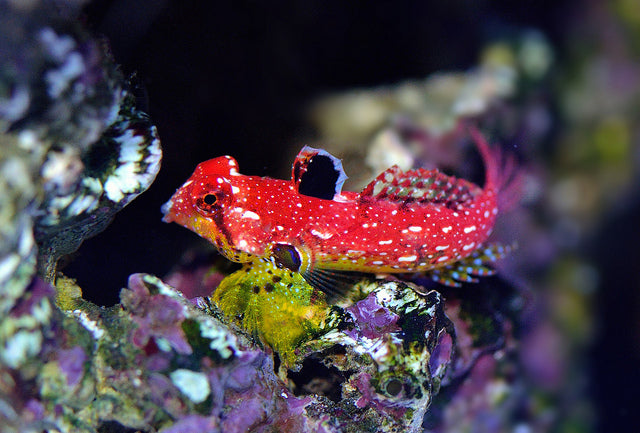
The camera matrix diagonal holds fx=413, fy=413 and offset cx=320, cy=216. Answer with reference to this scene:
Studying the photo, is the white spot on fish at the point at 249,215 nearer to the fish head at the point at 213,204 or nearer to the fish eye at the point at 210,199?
the fish head at the point at 213,204

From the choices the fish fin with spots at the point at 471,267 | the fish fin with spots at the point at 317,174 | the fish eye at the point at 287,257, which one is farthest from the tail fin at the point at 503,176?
the fish eye at the point at 287,257

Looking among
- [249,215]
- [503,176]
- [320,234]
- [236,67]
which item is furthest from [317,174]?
[503,176]

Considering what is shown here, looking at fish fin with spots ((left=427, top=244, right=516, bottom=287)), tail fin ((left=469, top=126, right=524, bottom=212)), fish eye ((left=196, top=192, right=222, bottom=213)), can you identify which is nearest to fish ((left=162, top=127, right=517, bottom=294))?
fish eye ((left=196, top=192, right=222, bottom=213))

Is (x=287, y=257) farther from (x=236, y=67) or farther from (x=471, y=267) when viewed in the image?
(x=471, y=267)

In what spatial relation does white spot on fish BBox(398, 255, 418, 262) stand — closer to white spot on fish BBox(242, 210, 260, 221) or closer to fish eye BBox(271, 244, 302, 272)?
fish eye BBox(271, 244, 302, 272)

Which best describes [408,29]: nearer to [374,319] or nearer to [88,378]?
[374,319]
